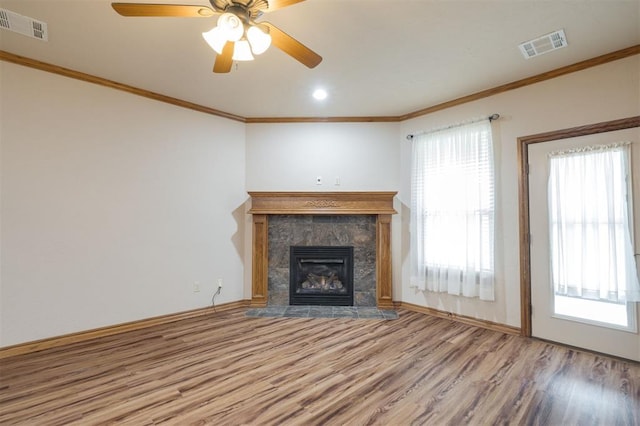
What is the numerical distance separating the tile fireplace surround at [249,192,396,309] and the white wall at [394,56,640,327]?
0.59 m

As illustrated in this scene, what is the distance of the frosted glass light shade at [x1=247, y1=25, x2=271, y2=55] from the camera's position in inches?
67.3

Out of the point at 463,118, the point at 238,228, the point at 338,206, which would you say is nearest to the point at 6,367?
the point at 238,228

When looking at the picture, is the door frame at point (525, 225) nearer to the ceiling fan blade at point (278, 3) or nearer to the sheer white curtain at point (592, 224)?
the sheer white curtain at point (592, 224)

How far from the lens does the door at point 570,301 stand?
2.50 meters

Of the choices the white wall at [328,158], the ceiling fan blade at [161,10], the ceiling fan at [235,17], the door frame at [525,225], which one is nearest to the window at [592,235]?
the door frame at [525,225]

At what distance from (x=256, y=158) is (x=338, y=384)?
310 cm

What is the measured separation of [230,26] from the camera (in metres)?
1.69

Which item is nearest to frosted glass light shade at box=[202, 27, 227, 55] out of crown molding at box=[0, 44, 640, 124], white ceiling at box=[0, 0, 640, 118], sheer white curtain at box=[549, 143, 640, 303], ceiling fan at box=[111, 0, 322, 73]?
ceiling fan at box=[111, 0, 322, 73]

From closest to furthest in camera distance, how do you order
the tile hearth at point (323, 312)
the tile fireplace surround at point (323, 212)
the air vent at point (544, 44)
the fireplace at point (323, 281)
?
1. the air vent at point (544, 44)
2. the tile hearth at point (323, 312)
3. the tile fireplace surround at point (323, 212)
4. the fireplace at point (323, 281)

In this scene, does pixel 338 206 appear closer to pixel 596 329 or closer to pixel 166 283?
pixel 166 283

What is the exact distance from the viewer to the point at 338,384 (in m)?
2.18

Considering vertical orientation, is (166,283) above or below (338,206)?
below

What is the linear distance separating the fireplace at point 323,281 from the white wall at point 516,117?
993mm

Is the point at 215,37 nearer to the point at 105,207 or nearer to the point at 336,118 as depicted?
the point at 105,207
